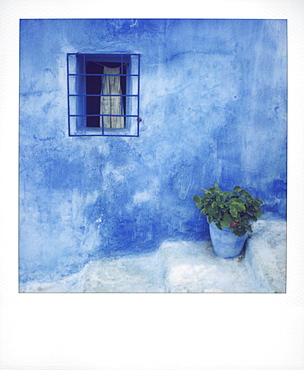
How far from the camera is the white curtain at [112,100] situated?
7.21ft

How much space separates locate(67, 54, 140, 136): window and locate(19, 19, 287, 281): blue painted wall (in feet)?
0.20

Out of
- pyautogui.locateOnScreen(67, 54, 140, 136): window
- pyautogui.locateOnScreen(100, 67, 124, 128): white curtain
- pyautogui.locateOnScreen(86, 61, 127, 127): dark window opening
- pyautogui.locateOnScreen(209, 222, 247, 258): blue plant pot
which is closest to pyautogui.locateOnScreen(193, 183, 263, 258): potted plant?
pyautogui.locateOnScreen(209, 222, 247, 258): blue plant pot

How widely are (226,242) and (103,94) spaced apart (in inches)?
52.9

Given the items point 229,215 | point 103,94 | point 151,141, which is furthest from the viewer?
point 103,94

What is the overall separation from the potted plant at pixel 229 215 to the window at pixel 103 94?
26.8 inches

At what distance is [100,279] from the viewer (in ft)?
6.56

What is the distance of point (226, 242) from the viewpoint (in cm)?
200

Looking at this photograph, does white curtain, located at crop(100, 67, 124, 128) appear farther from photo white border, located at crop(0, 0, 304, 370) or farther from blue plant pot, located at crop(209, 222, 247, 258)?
blue plant pot, located at crop(209, 222, 247, 258)

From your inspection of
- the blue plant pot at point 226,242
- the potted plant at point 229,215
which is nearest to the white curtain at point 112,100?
the potted plant at point 229,215
